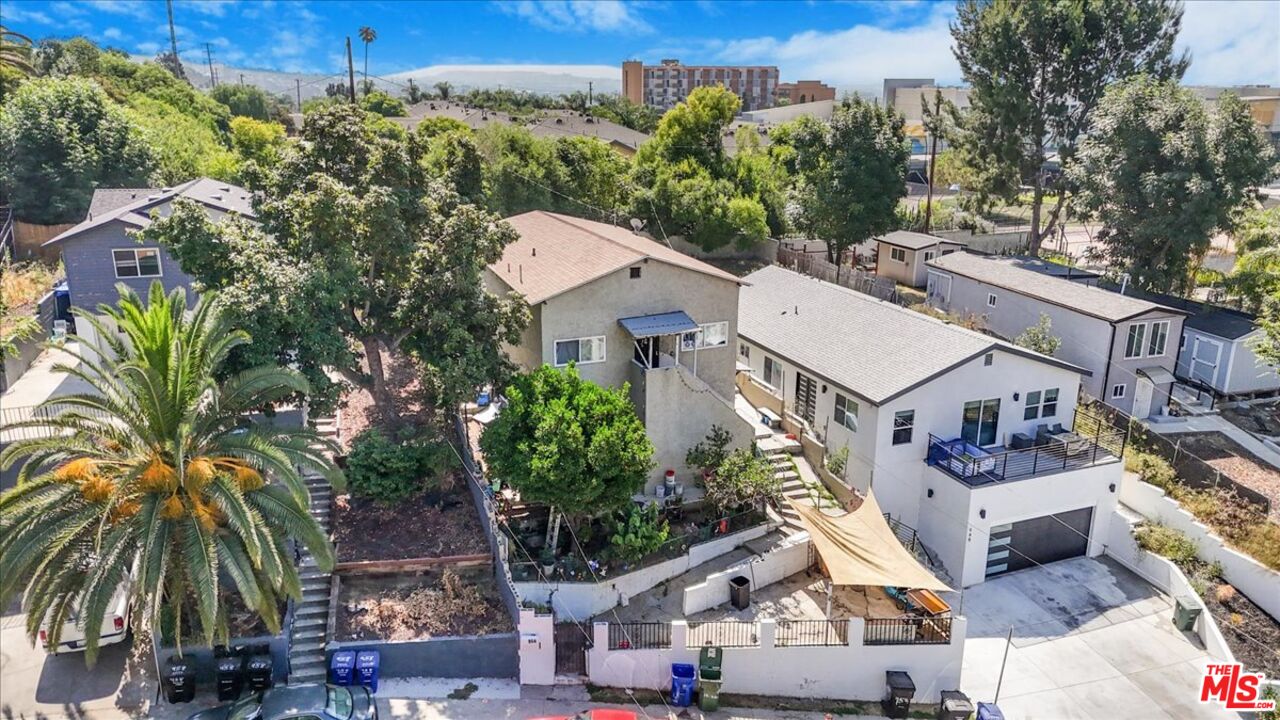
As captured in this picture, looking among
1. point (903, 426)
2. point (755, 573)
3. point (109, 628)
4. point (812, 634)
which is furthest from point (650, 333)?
point (109, 628)

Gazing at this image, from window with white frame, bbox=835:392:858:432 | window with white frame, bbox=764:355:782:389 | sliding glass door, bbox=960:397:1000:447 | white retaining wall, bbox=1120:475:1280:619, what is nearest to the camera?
white retaining wall, bbox=1120:475:1280:619

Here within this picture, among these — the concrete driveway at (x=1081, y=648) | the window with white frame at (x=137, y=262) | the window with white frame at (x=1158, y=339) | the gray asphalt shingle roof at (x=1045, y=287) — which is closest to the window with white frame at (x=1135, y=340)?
the window with white frame at (x=1158, y=339)

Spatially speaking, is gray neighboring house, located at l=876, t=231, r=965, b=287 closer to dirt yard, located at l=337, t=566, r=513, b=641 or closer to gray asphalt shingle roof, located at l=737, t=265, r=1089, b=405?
gray asphalt shingle roof, located at l=737, t=265, r=1089, b=405

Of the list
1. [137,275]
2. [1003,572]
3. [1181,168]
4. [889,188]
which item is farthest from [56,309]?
[1181,168]

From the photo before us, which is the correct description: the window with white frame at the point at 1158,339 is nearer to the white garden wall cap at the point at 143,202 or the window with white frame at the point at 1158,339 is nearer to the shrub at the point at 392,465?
the shrub at the point at 392,465

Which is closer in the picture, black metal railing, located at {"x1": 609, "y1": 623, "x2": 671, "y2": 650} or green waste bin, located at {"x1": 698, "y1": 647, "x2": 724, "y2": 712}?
green waste bin, located at {"x1": 698, "y1": 647, "x2": 724, "y2": 712}

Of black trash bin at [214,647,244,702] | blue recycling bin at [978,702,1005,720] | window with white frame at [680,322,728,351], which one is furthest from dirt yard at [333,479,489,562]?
blue recycling bin at [978,702,1005,720]
